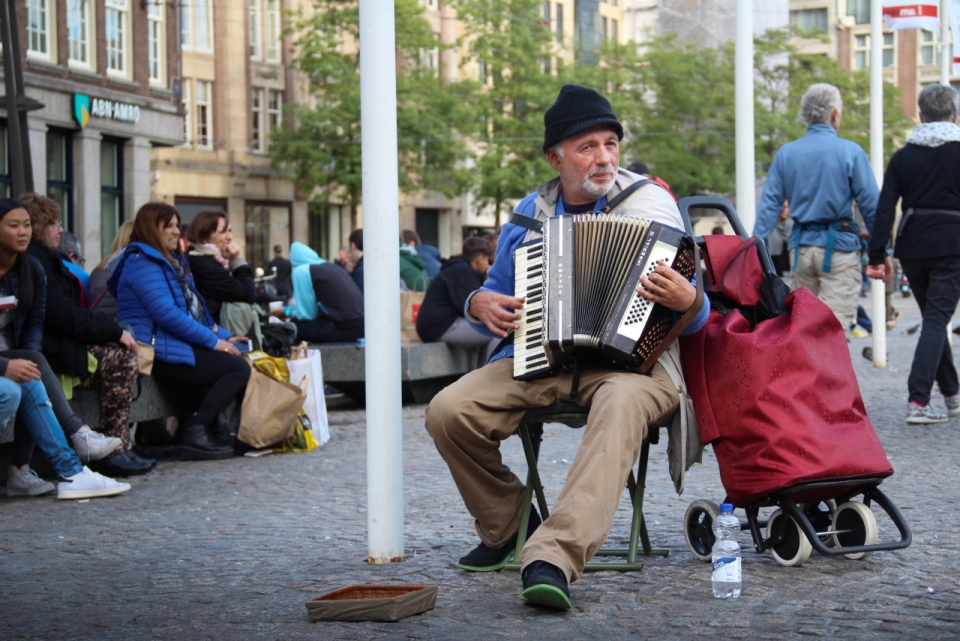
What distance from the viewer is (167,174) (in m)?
43.9

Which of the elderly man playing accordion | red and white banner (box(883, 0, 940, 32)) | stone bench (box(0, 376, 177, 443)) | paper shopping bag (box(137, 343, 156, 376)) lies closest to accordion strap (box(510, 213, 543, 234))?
the elderly man playing accordion

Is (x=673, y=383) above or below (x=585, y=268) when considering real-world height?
below

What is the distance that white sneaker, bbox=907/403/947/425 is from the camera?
9.36 meters

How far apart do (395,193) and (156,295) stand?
4.22 metres

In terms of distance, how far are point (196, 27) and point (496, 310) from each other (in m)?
42.8

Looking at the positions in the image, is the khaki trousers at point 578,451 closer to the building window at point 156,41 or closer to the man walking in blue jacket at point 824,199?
the man walking in blue jacket at point 824,199

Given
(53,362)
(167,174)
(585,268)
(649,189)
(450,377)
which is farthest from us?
(167,174)

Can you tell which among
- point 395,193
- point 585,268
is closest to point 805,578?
point 585,268

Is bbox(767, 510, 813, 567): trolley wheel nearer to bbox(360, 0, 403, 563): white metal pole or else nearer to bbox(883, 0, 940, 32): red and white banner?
bbox(360, 0, 403, 563): white metal pole

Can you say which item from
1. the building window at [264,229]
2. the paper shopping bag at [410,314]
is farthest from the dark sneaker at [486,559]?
the building window at [264,229]

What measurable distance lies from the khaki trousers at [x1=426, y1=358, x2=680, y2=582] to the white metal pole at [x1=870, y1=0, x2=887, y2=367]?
9.96 meters

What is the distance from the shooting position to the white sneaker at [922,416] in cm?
936

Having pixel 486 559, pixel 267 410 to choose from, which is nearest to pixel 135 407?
pixel 267 410

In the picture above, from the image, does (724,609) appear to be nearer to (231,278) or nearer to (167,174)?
(231,278)
